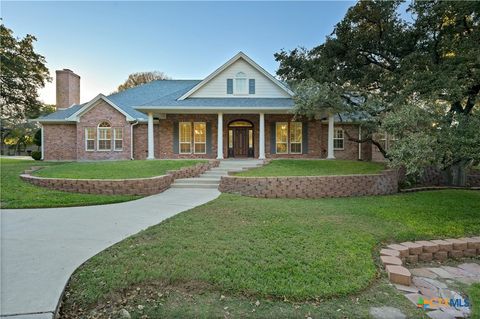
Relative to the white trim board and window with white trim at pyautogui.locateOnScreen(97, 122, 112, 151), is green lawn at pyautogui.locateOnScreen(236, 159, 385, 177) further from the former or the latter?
window with white trim at pyautogui.locateOnScreen(97, 122, 112, 151)

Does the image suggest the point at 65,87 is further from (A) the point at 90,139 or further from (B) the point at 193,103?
(B) the point at 193,103

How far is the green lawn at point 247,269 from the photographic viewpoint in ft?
9.23

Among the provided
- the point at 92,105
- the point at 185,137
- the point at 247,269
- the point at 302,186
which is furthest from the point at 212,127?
the point at 247,269

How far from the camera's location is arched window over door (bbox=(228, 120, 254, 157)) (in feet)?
54.7

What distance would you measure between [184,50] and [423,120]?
16024 mm

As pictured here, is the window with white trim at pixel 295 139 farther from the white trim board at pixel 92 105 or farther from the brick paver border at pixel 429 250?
the brick paver border at pixel 429 250

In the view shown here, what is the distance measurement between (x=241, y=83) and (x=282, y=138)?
4195mm

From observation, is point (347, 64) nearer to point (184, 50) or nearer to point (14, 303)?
point (184, 50)

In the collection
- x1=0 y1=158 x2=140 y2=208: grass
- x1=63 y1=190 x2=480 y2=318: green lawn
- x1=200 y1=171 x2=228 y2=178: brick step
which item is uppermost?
x1=200 y1=171 x2=228 y2=178: brick step

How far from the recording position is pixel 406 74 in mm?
9891

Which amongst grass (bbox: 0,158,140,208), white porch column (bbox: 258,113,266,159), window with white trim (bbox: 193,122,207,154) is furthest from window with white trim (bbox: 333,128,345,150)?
grass (bbox: 0,158,140,208)

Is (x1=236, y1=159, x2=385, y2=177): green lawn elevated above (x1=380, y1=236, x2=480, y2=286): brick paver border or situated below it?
above

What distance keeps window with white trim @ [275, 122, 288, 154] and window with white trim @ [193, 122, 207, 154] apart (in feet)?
14.6

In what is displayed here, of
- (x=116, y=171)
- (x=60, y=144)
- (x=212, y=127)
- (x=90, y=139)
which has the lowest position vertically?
(x=116, y=171)
